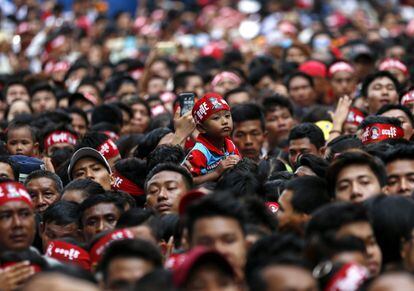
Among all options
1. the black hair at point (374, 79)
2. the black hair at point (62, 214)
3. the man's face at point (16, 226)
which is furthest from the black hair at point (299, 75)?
the man's face at point (16, 226)

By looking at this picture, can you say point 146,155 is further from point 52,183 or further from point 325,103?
point 325,103

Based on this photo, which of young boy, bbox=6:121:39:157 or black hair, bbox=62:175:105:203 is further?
young boy, bbox=6:121:39:157

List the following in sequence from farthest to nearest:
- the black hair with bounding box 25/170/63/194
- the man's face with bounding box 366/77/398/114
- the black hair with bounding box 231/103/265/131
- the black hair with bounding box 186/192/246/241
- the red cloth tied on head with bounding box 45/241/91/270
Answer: the man's face with bounding box 366/77/398/114 < the black hair with bounding box 231/103/265/131 < the black hair with bounding box 25/170/63/194 < the red cloth tied on head with bounding box 45/241/91/270 < the black hair with bounding box 186/192/246/241

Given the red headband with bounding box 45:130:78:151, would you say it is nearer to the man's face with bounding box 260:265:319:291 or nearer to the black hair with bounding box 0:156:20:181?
the black hair with bounding box 0:156:20:181

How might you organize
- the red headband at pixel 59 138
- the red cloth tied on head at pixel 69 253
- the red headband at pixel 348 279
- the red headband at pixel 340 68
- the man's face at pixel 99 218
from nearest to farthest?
the red headband at pixel 348 279 < the red cloth tied on head at pixel 69 253 < the man's face at pixel 99 218 < the red headband at pixel 59 138 < the red headband at pixel 340 68

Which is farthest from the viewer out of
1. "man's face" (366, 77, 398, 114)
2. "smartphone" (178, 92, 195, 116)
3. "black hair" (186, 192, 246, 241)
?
"man's face" (366, 77, 398, 114)

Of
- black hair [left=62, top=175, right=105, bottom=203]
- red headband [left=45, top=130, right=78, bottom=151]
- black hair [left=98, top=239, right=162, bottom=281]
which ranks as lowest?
black hair [left=98, top=239, right=162, bottom=281]

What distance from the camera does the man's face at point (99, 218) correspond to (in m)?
9.10

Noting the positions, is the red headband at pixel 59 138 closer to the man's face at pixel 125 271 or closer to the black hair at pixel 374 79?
the black hair at pixel 374 79

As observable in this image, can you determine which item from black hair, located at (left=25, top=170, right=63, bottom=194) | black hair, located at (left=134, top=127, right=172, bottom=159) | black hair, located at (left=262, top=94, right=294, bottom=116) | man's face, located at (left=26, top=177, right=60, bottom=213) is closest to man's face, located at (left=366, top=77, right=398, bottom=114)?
black hair, located at (left=262, top=94, right=294, bottom=116)

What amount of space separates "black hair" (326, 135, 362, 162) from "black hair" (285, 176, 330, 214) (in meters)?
1.66

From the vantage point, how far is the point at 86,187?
9.84 m

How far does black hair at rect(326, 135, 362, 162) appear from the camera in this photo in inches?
401

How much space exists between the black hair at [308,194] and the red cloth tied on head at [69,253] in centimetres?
145
